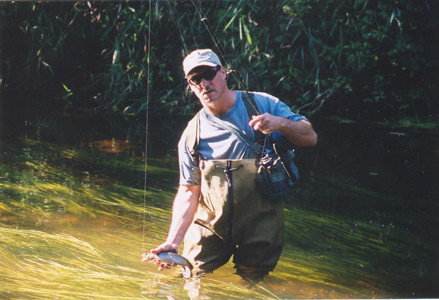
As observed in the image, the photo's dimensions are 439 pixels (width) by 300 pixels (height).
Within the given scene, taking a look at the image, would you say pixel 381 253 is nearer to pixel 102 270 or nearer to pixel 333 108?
pixel 102 270

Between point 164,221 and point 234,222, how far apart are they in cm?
131

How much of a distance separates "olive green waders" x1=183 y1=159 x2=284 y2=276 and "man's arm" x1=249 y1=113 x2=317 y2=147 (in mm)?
212

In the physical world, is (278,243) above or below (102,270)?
above

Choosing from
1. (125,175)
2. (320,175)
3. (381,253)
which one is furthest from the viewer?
(320,175)

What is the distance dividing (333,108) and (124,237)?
4.51 m

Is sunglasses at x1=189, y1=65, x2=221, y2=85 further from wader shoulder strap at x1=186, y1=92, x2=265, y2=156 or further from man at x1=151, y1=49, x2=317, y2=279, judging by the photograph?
wader shoulder strap at x1=186, y1=92, x2=265, y2=156

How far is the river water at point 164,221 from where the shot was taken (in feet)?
8.96

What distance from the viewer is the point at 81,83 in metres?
7.91

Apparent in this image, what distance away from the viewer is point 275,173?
96.3 inches

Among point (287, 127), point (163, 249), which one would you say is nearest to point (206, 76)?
point (287, 127)

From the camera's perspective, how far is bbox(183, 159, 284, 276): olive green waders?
247 cm

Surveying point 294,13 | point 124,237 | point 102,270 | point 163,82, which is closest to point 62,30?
point 163,82

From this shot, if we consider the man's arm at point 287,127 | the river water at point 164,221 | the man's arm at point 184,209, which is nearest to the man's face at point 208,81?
the man's arm at point 287,127

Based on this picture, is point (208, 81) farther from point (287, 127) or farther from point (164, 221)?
point (164, 221)
